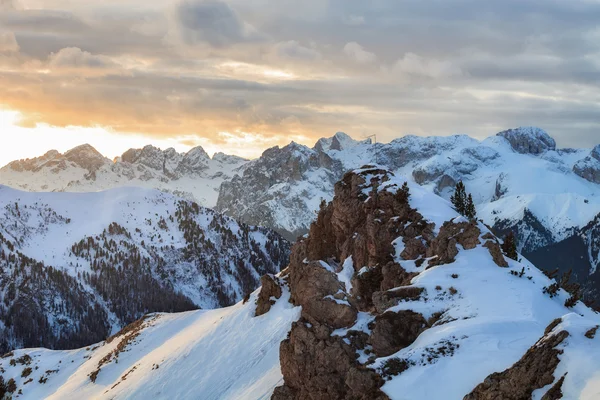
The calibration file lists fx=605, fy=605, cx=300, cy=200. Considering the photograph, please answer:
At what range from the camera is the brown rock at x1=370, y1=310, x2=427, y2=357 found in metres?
49.1

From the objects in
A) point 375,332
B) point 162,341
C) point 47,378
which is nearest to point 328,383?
point 375,332

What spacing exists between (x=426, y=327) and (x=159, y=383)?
5308 cm

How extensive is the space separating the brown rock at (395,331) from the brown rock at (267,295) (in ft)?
139

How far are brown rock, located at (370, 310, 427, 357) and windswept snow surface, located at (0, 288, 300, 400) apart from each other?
19908 millimetres

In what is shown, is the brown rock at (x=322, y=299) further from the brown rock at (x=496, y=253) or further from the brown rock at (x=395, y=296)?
the brown rock at (x=496, y=253)

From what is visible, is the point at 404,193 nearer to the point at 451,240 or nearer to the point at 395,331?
the point at 451,240

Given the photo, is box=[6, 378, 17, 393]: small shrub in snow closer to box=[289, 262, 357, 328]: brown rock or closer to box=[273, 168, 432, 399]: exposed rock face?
box=[273, 168, 432, 399]: exposed rock face

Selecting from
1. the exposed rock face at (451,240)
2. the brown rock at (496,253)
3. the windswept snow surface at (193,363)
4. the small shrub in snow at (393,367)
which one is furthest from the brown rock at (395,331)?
the windswept snow surface at (193,363)

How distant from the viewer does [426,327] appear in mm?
48781

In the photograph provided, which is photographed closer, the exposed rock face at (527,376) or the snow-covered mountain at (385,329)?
the exposed rock face at (527,376)

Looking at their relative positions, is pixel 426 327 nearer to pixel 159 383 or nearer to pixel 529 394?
pixel 529 394

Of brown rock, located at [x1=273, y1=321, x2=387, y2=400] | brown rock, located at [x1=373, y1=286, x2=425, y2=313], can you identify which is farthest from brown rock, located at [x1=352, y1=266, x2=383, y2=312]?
brown rock, located at [x1=273, y1=321, x2=387, y2=400]

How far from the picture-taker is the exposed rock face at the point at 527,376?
101 ft

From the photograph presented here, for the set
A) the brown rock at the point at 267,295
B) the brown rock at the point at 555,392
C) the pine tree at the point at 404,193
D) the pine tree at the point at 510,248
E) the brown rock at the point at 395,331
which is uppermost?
the pine tree at the point at 404,193
